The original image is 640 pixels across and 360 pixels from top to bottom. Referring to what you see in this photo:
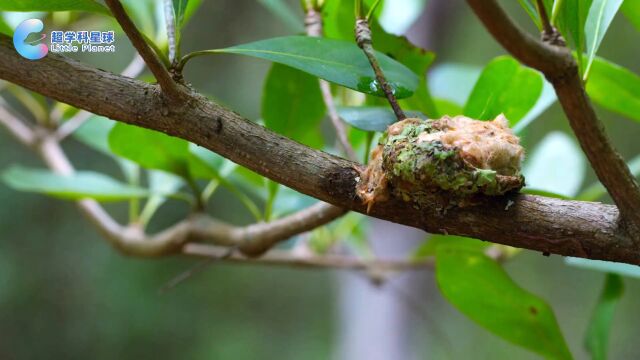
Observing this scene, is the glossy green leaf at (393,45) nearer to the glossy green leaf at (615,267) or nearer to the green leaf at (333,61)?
the green leaf at (333,61)

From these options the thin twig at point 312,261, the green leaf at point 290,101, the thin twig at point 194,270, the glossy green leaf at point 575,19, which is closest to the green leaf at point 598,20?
the glossy green leaf at point 575,19

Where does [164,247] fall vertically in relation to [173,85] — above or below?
below

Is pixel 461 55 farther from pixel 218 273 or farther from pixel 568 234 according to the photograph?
pixel 568 234

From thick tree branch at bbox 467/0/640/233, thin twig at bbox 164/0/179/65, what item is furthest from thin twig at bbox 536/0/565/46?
thin twig at bbox 164/0/179/65

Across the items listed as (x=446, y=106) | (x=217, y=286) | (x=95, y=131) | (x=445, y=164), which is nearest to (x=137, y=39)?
(x=445, y=164)

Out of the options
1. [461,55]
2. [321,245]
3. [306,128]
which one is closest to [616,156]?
[306,128]

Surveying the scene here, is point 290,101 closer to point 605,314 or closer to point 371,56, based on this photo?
point 371,56
